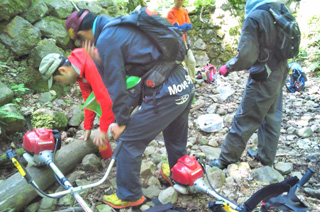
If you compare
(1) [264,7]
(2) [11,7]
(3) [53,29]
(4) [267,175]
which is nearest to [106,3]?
(3) [53,29]

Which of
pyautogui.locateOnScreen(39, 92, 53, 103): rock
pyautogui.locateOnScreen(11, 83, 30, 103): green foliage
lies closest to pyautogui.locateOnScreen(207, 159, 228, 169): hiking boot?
pyautogui.locateOnScreen(39, 92, 53, 103): rock

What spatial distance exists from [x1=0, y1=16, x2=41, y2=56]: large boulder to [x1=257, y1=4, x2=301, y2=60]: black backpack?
14.7 feet

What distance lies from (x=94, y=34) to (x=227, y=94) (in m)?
5.13

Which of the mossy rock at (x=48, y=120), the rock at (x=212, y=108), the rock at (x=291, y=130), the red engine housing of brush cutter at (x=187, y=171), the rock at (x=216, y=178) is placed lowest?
the rock at (x=212, y=108)

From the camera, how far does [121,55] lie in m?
2.26

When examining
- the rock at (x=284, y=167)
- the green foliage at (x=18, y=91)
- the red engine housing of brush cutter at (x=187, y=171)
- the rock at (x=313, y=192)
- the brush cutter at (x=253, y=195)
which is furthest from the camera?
the green foliage at (x=18, y=91)

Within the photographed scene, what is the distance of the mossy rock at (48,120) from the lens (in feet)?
14.3

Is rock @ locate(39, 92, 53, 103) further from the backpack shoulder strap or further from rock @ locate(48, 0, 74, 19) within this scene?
the backpack shoulder strap

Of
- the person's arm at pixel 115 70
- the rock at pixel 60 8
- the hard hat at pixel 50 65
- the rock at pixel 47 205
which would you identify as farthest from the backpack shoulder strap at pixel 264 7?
the rock at pixel 60 8

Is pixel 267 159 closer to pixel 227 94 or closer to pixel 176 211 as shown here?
pixel 176 211

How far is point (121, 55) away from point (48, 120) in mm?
2786

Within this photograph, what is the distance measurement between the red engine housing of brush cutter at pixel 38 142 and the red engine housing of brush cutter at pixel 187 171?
150cm

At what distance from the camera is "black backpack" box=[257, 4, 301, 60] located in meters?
3.09

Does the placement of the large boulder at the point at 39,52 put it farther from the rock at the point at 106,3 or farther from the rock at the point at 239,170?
the rock at the point at 239,170
